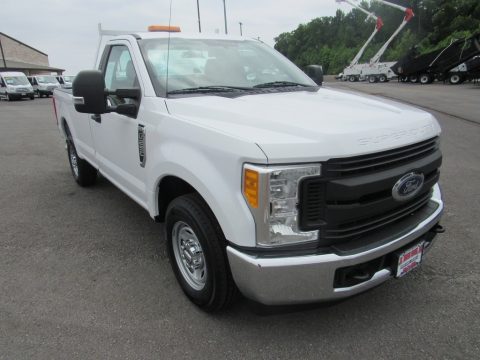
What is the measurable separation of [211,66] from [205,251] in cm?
167

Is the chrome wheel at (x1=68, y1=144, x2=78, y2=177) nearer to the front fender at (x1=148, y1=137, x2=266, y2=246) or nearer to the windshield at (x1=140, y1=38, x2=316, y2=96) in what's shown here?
the windshield at (x1=140, y1=38, x2=316, y2=96)

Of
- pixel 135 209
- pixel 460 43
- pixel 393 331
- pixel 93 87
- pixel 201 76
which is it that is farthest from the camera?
pixel 460 43

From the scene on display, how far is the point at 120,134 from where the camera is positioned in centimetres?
355

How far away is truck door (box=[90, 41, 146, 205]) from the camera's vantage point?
3305 millimetres

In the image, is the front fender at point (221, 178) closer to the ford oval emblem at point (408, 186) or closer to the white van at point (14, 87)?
the ford oval emblem at point (408, 186)

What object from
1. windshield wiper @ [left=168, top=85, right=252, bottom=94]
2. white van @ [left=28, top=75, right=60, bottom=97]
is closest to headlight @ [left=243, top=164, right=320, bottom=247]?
windshield wiper @ [left=168, top=85, right=252, bottom=94]

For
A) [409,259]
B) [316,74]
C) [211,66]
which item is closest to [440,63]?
[316,74]

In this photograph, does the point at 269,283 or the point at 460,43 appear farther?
the point at 460,43

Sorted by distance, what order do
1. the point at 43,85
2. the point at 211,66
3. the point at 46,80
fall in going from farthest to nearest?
1. the point at 46,80
2. the point at 43,85
3. the point at 211,66

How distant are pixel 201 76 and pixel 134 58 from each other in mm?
590

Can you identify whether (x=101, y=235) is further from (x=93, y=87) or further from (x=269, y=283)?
(x=269, y=283)

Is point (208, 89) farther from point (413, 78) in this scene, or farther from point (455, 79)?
point (413, 78)

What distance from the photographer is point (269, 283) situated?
6.98 ft

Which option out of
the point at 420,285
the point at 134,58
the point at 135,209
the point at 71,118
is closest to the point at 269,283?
the point at 420,285
